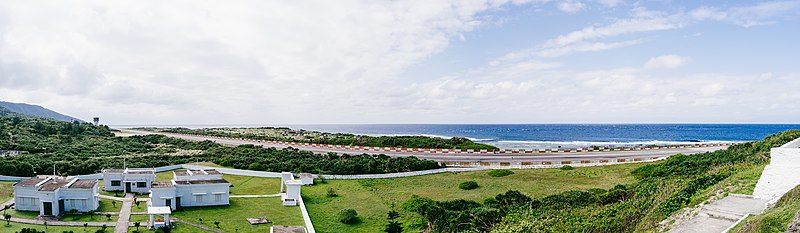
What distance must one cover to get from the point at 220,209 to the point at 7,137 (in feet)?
168

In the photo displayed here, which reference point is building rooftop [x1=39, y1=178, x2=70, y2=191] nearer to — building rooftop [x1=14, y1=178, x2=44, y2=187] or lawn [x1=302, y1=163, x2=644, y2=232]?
building rooftop [x1=14, y1=178, x2=44, y2=187]

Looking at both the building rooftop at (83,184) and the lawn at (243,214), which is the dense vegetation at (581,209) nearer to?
the lawn at (243,214)

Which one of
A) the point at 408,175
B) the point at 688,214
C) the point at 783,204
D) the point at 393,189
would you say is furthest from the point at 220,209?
the point at 783,204

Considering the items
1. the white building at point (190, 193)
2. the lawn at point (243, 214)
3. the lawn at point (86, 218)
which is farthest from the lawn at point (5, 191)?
the lawn at point (243, 214)

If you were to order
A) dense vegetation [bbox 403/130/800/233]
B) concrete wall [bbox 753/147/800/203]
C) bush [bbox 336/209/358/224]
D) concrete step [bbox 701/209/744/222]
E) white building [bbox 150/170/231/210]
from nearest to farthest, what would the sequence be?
concrete step [bbox 701/209/744/222], concrete wall [bbox 753/147/800/203], dense vegetation [bbox 403/130/800/233], bush [bbox 336/209/358/224], white building [bbox 150/170/231/210]

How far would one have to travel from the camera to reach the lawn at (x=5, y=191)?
2985 cm

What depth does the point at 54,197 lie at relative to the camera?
27.1 meters

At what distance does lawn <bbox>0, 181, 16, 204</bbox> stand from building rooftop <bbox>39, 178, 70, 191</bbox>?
9.57 feet

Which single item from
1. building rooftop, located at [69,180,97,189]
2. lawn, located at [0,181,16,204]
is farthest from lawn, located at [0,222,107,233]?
lawn, located at [0,181,16,204]

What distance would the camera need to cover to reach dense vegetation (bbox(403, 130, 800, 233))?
18031 millimetres

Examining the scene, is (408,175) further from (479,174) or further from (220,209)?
(220,209)

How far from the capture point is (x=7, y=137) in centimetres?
6209

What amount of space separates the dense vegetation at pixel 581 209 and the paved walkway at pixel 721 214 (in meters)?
1.35

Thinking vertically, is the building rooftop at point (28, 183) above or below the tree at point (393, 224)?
above
